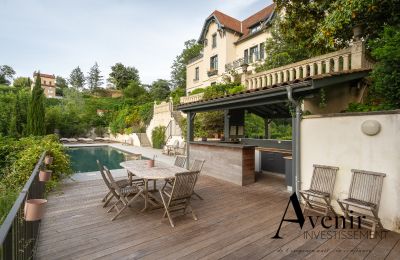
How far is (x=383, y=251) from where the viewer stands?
125 inches

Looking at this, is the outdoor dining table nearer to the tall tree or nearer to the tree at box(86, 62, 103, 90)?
the tall tree

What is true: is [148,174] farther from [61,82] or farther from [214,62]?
[61,82]

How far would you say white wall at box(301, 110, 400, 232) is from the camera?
3791mm

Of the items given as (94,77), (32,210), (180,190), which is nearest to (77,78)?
(94,77)

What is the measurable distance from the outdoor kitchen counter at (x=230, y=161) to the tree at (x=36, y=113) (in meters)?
12.2

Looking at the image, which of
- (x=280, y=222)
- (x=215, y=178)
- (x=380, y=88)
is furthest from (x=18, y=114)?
(x=380, y=88)

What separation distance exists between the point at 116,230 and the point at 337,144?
4.61m

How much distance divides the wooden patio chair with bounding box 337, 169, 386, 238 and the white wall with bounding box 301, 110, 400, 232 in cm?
13

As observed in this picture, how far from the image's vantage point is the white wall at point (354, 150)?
379 cm

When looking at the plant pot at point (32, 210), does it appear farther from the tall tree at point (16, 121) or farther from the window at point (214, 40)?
the window at point (214, 40)

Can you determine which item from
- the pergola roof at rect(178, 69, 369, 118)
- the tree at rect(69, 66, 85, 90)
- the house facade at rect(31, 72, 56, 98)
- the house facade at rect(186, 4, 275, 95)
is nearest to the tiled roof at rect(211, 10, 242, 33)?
the house facade at rect(186, 4, 275, 95)

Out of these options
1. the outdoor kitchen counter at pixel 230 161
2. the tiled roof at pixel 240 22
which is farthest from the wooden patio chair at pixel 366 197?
the tiled roof at pixel 240 22

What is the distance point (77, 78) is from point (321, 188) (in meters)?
68.6

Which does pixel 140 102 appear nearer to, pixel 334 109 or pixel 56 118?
pixel 56 118
